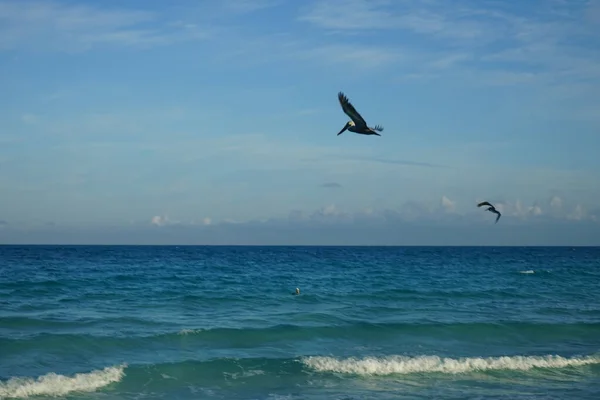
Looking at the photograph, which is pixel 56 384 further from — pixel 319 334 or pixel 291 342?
pixel 319 334

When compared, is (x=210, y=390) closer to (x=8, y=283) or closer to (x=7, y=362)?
(x=7, y=362)

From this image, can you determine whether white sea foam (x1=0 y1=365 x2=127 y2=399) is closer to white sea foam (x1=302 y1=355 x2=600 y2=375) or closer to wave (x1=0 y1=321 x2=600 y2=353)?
wave (x1=0 y1=321 x2=600 y2=353)

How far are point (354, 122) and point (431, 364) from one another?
7719 millimetres

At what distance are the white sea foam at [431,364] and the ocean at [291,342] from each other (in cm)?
5

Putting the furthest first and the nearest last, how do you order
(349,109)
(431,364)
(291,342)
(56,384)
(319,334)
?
(319,334), (291,342), (431,364), (56,384), (349,109)

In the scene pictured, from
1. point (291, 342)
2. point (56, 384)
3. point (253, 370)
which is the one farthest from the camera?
point (291, 342)

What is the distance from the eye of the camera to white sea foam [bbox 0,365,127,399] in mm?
14914

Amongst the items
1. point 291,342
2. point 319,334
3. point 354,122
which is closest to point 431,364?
point 291,342

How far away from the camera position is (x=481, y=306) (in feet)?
93.6

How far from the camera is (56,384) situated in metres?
15.4

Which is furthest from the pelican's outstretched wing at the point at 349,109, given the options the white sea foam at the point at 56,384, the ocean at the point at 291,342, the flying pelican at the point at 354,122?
the white sea foam at the point at 56,384

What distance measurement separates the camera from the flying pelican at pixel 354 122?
12812mm

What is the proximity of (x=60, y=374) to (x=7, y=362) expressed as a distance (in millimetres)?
1940

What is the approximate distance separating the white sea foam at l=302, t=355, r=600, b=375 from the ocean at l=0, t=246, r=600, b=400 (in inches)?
2.0
